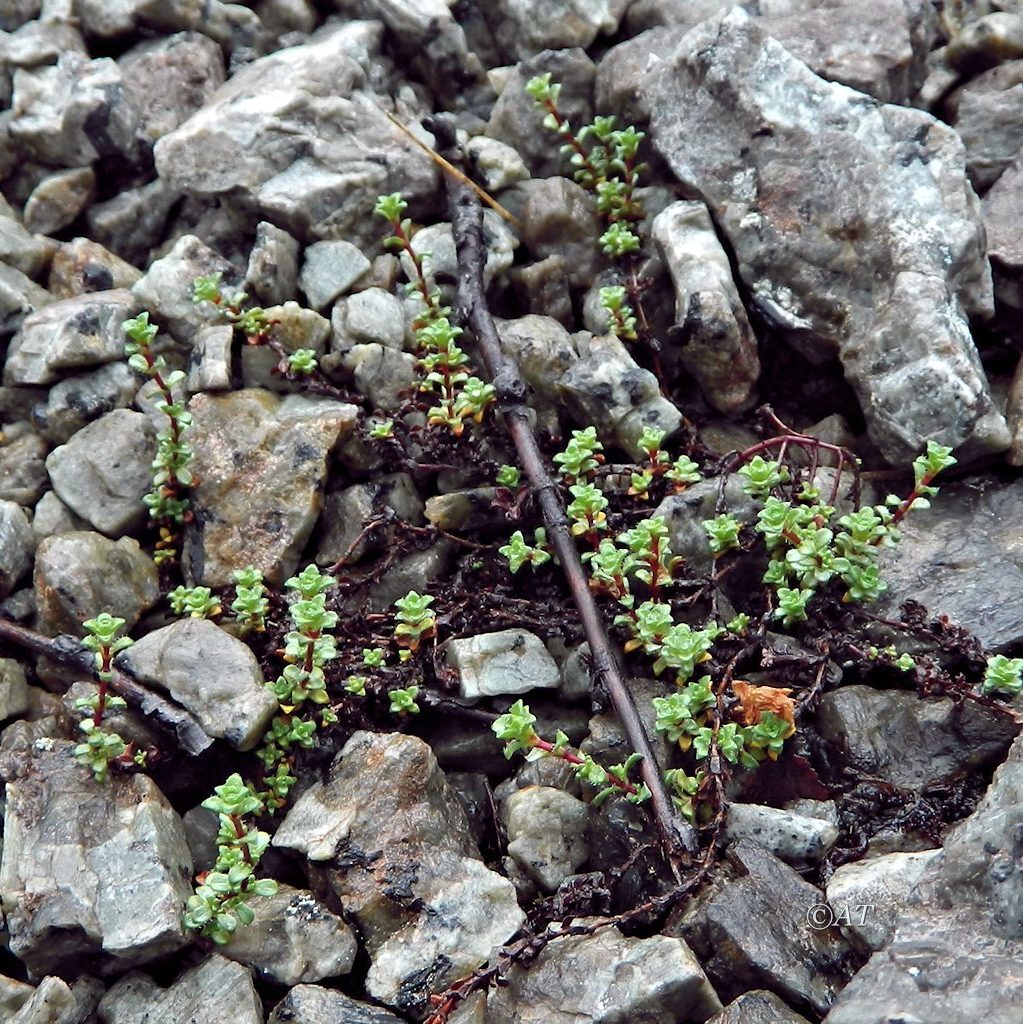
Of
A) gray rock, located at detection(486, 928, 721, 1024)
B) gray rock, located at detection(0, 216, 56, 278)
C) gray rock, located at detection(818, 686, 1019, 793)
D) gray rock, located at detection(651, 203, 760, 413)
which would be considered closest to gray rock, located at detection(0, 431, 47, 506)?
gray rock, located at detection(0, 216, 56, 278)

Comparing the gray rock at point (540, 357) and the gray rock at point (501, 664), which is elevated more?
the gray rock at point (540, 357)

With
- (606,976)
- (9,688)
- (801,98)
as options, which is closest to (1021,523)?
(801,98)

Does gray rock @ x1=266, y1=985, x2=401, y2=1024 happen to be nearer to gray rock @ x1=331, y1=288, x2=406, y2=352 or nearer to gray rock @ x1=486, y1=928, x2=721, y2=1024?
gray rock @ x1=486, y1=928, x2=721, y2=1024

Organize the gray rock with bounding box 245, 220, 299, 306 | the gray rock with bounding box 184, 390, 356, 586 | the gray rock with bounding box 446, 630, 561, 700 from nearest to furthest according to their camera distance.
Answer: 1. the gray rock with bounding box 446, 630, 561, 700
2. the gray rock with bounding box 184, 390, 356, 586
3. the gray rock with bounding box 245, 220, 299, 306

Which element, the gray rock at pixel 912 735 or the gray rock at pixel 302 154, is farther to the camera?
the gray rock at pixel 302 154

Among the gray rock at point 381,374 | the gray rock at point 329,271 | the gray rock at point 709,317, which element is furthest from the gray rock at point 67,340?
the gray rock at point 709,317

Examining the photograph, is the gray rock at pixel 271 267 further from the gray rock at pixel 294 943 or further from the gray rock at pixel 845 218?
the gray rock at pixel 294 943
